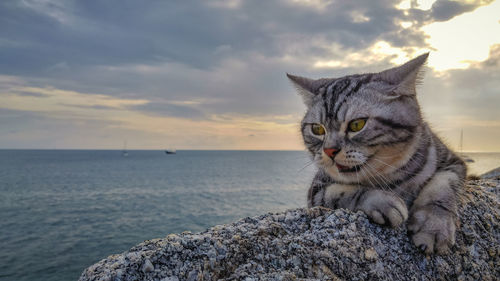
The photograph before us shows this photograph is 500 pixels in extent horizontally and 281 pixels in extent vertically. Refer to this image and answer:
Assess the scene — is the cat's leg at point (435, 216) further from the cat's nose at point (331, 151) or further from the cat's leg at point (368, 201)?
the cat's nose at point (331, 151)

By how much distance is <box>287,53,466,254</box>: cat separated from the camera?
2455 mm

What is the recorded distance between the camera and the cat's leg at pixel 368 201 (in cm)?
231

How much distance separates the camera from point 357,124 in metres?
2.69

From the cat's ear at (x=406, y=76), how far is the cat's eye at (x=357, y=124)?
39 centimetres

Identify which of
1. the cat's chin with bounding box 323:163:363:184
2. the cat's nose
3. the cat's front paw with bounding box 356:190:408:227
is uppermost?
the cat's nose

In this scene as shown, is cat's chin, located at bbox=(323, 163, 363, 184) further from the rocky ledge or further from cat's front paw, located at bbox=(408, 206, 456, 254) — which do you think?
cat's front paw, located at bbox=(408, 206, 456, 254)

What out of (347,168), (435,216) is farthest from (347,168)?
(435,216)

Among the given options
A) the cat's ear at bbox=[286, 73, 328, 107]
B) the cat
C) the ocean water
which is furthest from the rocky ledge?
the cat's ear at bbox=[286, 73, 328, 107]

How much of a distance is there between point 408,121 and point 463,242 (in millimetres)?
1080

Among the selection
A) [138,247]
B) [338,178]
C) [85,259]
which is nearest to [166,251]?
[138,247]

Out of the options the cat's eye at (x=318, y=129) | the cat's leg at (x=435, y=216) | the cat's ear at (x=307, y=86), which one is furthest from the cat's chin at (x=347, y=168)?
the cat's ear at (x=307, y=86)

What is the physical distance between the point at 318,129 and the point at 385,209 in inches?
39.5

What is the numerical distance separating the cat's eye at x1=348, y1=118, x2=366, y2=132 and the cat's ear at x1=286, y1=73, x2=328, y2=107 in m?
0.70

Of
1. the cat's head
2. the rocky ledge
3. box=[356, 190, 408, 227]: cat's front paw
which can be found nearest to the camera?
the rocky ledge
